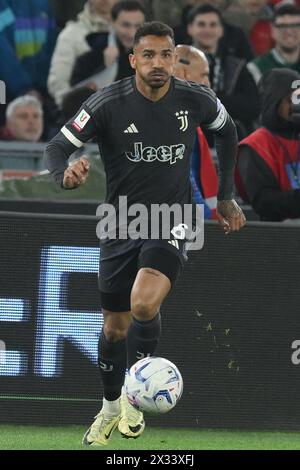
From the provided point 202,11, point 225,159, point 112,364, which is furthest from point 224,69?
point 112,364

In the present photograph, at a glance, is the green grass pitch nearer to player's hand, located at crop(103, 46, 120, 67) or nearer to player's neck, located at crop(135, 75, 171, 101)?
player's neck, located at crop(135, 75, 171, 101)

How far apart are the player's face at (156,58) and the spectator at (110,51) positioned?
14.3ft

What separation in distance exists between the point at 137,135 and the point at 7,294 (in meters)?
1.52

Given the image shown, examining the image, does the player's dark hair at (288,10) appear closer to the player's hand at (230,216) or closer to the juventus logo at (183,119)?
the player's hand at (230,216)

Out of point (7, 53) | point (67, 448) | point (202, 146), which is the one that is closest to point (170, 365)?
point (67, 448)

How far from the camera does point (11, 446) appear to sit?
24.7ft

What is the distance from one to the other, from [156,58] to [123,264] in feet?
3.98

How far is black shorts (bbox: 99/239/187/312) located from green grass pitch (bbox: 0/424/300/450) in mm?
821

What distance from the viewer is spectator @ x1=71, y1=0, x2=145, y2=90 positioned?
11859 millimetres

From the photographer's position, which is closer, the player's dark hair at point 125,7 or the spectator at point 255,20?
the player's dark hair at point 125,7

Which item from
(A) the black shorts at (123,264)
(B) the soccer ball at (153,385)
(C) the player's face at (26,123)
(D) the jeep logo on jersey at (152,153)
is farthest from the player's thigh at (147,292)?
(C) the player's face at (26,123)

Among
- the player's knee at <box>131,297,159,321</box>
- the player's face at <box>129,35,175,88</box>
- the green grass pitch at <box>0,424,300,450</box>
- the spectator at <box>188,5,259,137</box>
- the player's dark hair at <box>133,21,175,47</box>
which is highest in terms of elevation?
the player's dark hair at <box>133,21,175,47</box>

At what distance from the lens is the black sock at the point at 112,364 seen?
7836 millimetres

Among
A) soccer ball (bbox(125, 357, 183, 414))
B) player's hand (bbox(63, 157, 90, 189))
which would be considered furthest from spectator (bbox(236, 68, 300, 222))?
player's hand (bbox(63, 157, 90, 189))
